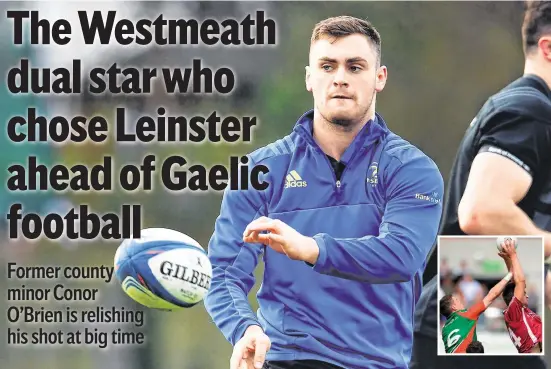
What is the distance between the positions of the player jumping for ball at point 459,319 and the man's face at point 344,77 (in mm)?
933

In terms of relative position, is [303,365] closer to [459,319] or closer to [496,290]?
[459,319]

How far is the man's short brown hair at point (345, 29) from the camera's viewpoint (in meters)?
4.15

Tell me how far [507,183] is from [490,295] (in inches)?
20.1

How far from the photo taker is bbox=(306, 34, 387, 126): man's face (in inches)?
163

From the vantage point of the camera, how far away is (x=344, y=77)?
4.11m

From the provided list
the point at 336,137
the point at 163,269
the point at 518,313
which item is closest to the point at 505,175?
the point at 518,313

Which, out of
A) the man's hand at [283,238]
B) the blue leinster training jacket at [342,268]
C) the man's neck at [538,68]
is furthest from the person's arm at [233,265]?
the man's neck at [538,68]

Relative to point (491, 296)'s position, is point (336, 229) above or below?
above

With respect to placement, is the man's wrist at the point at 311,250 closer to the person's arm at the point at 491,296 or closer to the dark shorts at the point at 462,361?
the dark shorts at the point at 462,361

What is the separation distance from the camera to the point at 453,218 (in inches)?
166

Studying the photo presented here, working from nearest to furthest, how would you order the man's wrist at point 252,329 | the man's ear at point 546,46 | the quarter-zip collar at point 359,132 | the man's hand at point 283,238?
the man's hand at point 283,238
the man's wrist at point 252,329
the quarter-zip collar at point 359,132
the man's ear at point 546,46

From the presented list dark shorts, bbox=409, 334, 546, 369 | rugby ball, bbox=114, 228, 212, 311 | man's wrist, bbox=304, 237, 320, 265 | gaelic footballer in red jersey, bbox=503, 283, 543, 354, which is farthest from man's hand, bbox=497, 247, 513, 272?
rugby ball, bbox=114, 228, 212, 311

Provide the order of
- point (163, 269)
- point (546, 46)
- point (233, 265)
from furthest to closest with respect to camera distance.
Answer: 1. point (546, 46)
2. point (233, 265)
3. point (163, 269)

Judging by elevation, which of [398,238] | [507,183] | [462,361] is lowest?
[462,361]
